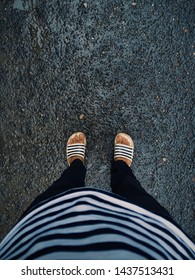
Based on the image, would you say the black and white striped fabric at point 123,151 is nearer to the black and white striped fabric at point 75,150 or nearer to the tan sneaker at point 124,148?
the tan sneaker at point 124,148

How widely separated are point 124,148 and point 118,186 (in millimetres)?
275

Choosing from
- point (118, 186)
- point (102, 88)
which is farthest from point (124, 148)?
point (102, 88)

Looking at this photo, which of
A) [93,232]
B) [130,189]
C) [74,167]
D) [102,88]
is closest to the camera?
[93,232]

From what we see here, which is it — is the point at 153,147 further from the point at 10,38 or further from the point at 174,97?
the point at 10,38

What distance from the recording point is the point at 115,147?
65.4 inches

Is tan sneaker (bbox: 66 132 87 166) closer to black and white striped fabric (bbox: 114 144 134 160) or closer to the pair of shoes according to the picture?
the pair of shoes

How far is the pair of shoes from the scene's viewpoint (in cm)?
163

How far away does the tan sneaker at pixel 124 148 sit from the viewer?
64.2 inches

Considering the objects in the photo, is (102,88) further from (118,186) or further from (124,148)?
(118,186)

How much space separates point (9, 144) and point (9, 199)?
0.35 metres

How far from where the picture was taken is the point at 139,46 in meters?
1.64

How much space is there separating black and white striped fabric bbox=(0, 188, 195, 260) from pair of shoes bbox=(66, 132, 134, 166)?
0.58 metres
